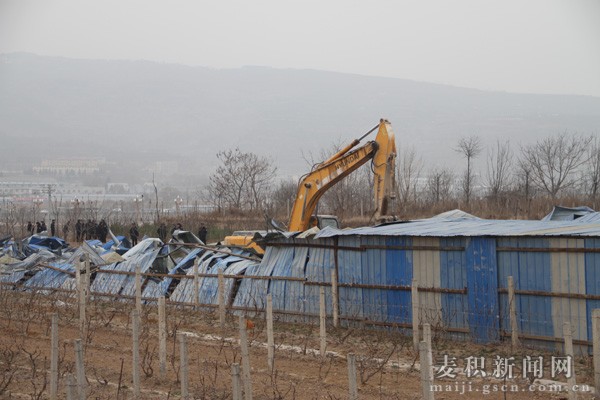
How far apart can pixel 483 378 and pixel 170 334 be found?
6.26 metres

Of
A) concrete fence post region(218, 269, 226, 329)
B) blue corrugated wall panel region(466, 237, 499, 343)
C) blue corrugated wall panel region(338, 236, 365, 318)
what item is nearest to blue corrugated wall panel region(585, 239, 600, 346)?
blue corrugated wall panel region(466, 237, 499, 343)

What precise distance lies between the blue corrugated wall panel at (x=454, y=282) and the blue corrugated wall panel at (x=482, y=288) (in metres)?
0.14

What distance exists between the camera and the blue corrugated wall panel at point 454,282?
14703 millimetres

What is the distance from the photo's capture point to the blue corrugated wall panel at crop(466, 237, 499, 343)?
14.2m

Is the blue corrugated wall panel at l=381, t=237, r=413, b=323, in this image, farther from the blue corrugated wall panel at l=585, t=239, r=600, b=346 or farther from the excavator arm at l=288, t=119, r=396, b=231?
the excavator arm at l=288, t=119, r=396, b=231

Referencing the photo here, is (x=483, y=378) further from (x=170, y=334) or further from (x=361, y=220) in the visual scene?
(x=361, y=220)

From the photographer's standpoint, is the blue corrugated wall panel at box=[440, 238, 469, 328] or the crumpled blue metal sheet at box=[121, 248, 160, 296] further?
the crumpled blue metal sheet at box=[121, 248, 160, 296]

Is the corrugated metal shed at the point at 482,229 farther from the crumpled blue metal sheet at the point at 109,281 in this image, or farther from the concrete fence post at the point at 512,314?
the crumpled blue metal sheet at the point at 109,281

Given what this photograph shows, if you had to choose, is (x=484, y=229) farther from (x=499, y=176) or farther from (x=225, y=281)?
(x=499, y=176)

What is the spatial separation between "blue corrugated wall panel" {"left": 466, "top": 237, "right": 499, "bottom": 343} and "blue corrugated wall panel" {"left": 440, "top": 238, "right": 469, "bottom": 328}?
14 centimetres

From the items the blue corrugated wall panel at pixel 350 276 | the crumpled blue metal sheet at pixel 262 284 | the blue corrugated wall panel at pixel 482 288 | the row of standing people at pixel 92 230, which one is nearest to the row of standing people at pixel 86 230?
the row of standing people at pixel 92 230

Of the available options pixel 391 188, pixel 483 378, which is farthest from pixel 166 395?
pixel 391 188

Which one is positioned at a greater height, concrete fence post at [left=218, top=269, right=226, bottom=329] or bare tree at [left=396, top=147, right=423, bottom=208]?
bare tree at [left=396, top=147, right=423, bottom=208]

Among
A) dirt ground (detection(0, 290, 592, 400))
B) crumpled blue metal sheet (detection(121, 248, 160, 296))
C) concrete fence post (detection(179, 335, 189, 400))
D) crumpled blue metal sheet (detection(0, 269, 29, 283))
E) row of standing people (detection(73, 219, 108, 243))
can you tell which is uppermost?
row of standing people (detection(73, 219, 108, 243))
